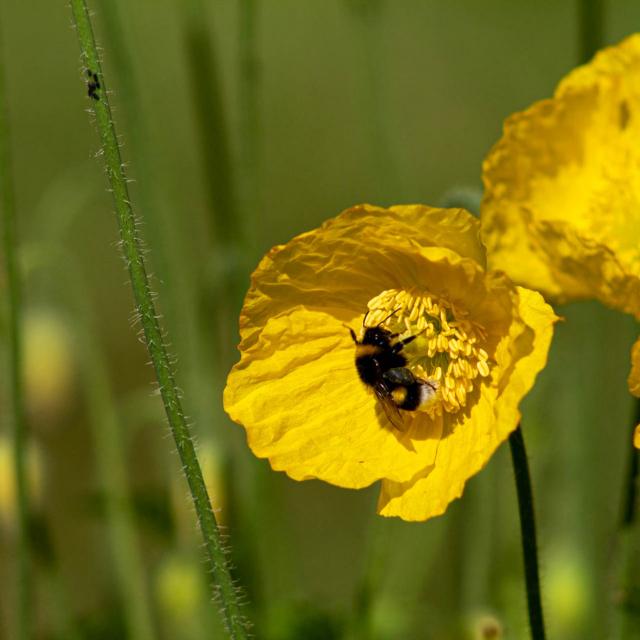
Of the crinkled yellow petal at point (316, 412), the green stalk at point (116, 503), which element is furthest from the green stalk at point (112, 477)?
the crinkled yellow petal at point (316, 412)

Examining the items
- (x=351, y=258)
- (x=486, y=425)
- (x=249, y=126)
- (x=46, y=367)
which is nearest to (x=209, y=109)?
(x=249, y=126)

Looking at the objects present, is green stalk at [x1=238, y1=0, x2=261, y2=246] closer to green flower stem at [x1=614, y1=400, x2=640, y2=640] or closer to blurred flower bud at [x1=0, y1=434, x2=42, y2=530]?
blurred flower bud at [x1=0, y1=434, x2=42, y2=530]

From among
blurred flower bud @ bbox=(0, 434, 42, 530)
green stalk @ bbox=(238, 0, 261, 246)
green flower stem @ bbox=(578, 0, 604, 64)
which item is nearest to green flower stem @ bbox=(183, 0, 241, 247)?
green stalk @ bbox=(238, 0, 261, 246)

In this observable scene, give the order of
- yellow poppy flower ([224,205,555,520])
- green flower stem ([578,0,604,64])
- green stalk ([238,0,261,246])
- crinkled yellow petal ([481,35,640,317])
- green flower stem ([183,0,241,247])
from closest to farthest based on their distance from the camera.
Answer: yellow poppy flower ([224,205,555,520]) → crinkled yellow petal ([481,35,640,317]) → green flower stem ([578,0,604,64]) → green stalk ([238,0,261,246]) → green flower stem ([183,0,241,247])

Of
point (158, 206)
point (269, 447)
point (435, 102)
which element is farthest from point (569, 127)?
point (435, 102)

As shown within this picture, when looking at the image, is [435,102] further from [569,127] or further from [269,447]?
[269,447]

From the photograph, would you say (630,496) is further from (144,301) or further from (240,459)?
(240,459)

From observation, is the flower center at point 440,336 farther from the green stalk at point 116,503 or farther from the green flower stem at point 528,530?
the green stalk at point 116,503
